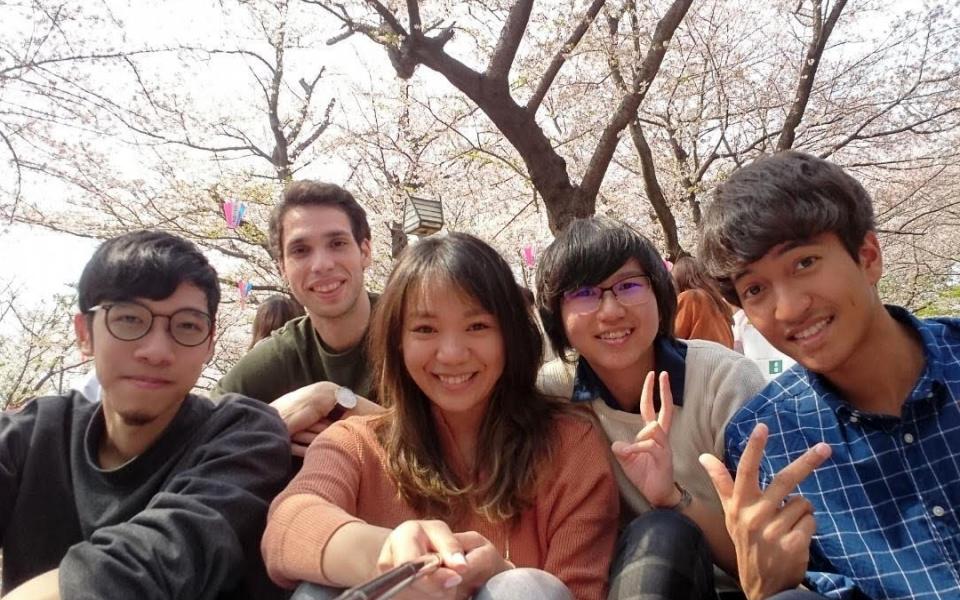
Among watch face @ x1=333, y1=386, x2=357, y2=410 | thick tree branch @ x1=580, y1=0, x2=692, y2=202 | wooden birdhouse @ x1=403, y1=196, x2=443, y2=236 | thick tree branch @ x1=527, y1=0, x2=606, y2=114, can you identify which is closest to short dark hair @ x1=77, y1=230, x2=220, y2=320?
watch face @ x1=333, y1=386, x2=357, y2=410

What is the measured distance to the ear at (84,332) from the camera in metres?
1.79

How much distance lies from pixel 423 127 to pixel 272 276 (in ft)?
12.7

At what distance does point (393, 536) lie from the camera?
1.34 metres

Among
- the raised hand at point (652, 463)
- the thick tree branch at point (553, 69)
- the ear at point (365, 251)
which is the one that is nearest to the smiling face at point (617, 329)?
the raised hand at point (652, 463)

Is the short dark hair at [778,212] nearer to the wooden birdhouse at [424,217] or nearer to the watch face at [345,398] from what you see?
the watch face at [345,398]

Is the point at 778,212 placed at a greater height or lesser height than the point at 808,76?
lesser

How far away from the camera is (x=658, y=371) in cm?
210

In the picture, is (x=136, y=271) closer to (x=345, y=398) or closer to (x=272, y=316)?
(x=345, y=398)

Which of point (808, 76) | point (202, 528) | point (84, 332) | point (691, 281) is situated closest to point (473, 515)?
point (202, 528)

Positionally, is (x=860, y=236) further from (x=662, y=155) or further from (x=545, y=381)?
(x=662, y=155)

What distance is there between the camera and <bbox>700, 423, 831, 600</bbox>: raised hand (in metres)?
1.37

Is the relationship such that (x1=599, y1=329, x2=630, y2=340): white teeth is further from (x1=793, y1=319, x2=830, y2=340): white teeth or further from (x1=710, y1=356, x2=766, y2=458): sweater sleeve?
(x1=793, y1=319, x2=830, y2=340): white teeth

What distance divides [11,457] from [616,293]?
186 cm

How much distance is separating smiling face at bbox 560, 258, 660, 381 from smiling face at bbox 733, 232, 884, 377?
46 centimetres
